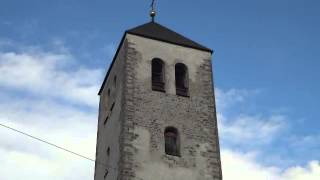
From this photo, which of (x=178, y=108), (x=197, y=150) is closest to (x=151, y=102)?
(x=178, y=108)

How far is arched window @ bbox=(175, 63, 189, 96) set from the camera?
2299cm

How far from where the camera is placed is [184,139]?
70.5 ft

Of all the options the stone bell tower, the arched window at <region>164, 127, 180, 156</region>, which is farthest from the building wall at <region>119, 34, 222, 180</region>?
the arched window at <region>164, 127, 180, 156</region>

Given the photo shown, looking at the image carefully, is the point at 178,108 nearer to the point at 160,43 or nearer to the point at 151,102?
the point at 151,102

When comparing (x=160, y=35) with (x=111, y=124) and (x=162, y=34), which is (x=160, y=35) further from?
(x=111, y=124)

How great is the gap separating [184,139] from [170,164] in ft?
4.27

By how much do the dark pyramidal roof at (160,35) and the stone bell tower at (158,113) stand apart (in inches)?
1.6

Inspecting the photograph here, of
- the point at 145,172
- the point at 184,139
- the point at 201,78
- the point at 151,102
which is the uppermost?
the point at 201,78

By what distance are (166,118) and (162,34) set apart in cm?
451

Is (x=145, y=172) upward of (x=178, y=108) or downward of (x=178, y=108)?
downward

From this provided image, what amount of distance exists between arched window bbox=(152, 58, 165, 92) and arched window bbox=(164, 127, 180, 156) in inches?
67.3

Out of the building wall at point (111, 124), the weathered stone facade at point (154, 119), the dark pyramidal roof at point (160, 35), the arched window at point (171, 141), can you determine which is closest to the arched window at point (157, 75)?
the weathered stone facade at point (154, 119)

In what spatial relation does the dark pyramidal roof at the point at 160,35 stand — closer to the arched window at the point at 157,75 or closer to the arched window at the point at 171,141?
the arched window at the point at 157,75

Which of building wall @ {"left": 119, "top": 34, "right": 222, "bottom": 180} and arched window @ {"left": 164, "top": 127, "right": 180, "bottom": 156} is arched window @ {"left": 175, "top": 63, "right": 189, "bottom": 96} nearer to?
building wall @ {"left": 119, "top": 34, "right": 222, "bottom": 180}
